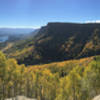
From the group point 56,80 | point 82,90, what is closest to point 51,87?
point 56,80

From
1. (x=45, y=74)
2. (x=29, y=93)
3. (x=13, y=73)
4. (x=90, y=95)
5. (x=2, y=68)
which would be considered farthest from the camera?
(x=29, y=93)

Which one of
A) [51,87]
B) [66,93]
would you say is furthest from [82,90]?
[51,87]

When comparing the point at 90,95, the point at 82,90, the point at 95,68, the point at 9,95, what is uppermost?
the point at 95,68

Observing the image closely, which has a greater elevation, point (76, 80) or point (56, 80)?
point (76, 80)

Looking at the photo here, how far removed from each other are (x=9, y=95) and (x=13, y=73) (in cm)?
1936

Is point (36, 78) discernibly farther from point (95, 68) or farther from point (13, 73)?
point (95, 68)

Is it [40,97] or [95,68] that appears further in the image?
[40,97]

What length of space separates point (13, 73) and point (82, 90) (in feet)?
69.4

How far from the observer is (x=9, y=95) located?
152 feet

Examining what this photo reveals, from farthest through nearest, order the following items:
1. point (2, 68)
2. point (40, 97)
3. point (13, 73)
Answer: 1. point (40, 97)
2. point (13, 73)
3. point (2, 68)

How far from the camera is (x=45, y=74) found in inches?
1962

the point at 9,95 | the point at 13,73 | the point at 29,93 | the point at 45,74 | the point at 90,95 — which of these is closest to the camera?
the point at 13,73

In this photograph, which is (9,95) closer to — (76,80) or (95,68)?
(76,80)

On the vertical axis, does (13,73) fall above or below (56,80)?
above
